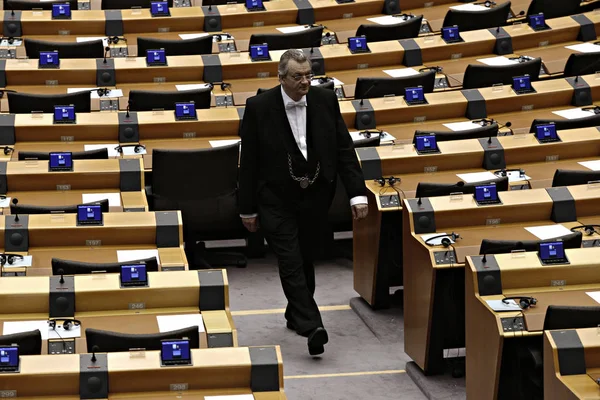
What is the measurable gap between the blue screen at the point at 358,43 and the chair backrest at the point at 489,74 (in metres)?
0.89

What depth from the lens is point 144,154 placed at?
7.19 meters

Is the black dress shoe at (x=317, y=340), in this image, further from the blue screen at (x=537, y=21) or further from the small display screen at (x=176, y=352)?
the blue screen at (x=537, y=21)

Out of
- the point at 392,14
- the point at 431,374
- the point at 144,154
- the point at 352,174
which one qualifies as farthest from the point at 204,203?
the point at 392,14

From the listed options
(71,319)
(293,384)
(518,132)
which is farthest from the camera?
(518,132)

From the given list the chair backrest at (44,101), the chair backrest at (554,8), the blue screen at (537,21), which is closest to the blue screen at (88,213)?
the chair backrest at (44,101)

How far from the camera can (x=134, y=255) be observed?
573 cm

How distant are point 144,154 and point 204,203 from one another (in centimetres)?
60

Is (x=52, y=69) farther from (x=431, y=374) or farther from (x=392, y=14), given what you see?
(x=431, y=374)

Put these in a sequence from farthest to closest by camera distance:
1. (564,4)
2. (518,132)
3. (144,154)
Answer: (564,4) < (518,132) < (144,154)

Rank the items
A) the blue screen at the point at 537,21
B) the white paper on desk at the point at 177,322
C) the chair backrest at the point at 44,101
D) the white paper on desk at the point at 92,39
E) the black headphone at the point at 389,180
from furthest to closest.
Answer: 1. the blue screen at the point at 537,21
2. the white paper on desk at the point at 92,39
3. the chair backrest at the point at 44,101
4. the black headphone at the point at 389,180
5. the white paper on desk at the point at 177,322

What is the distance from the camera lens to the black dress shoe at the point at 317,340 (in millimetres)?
5844

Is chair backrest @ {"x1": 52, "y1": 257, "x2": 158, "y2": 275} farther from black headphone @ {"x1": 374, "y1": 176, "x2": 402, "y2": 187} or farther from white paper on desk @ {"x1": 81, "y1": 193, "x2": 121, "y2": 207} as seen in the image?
black headphone @ {"x1": 374, "y1": 176, "x2": 402, "y2": 187}

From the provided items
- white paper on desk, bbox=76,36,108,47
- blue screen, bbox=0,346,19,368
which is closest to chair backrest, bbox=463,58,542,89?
white paper on desk, bbox=76,36,108,47

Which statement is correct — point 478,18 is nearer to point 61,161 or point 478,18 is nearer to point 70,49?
point 70,49
